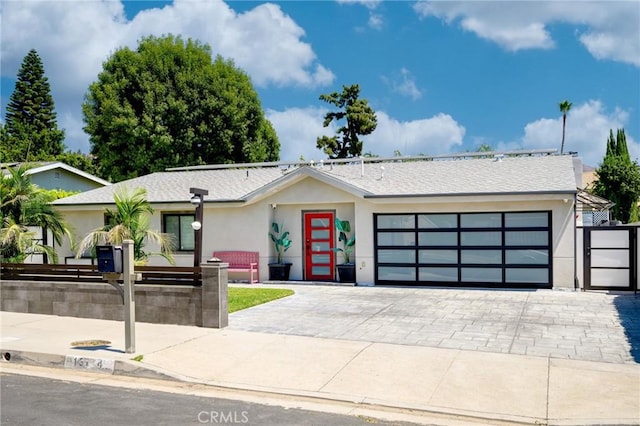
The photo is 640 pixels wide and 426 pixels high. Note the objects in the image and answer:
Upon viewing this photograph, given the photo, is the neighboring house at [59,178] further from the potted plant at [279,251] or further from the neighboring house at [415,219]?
the potted plant at [279,251]

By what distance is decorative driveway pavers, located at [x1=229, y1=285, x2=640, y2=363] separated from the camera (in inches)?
358

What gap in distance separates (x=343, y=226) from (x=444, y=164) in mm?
4475

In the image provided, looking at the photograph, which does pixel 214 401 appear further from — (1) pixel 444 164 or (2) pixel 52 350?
(1) pixel 444 164

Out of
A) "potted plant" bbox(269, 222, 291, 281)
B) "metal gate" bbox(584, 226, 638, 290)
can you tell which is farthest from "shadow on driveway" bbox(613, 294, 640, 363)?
"potted plant" bbox(269, 222, 291, 281)

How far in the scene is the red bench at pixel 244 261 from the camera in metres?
17.8

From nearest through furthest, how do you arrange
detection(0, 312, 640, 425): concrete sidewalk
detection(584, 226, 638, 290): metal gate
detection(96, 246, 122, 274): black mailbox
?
1. detection(0, 312, 640, 425): concrete sidewalk
2. detection(96, 246, 122, 274): black mailbox
3. detection(584, 226, 638, 290): metal gate

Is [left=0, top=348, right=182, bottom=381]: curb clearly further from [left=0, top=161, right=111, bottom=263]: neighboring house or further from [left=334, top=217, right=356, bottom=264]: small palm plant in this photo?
[left=0, top=161, right=111, bottom=263]: neighboring house

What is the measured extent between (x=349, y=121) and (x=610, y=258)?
27.7 m

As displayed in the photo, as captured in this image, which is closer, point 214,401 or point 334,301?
point 214,401

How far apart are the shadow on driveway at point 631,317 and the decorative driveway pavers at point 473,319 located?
0.04 ft

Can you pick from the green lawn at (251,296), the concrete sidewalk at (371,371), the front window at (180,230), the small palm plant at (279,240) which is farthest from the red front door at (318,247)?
the concrete sidewalk at (371,371)

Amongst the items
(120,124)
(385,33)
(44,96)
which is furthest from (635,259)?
(44,96)

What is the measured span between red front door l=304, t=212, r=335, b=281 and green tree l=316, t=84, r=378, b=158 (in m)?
22.5

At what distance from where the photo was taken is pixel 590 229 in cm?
1473
